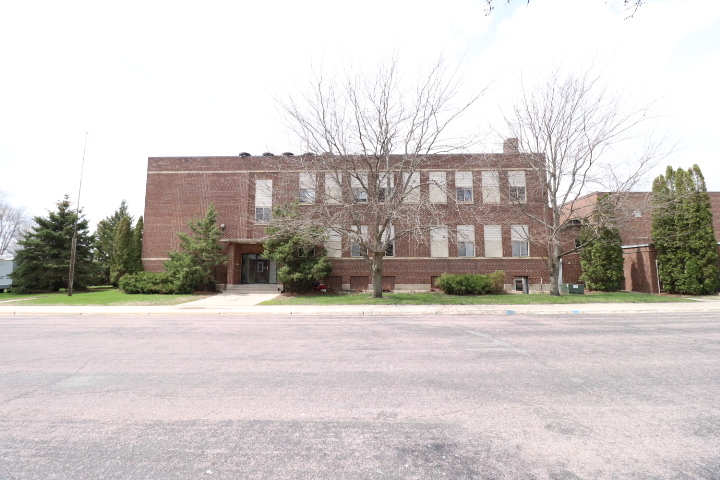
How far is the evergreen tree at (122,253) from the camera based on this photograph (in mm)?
28188

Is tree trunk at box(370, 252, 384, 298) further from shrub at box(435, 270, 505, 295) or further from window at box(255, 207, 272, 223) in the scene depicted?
window at box(255, 207, 272, 223)

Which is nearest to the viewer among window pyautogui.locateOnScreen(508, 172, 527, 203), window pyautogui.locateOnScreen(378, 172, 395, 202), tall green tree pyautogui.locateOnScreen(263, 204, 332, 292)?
window pyautogui.locateOnScreen(378, 172, 395, 202)

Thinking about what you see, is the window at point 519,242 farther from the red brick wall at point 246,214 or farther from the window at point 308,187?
the window at point 308,187

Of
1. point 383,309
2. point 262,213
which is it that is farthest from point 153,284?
point 383,309

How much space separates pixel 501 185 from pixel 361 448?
20345 mm

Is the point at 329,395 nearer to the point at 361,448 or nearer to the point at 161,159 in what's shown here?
the point at 361,448

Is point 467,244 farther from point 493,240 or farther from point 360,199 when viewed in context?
point 360,199

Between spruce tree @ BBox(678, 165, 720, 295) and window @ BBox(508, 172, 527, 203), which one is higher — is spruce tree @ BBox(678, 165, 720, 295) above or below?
below

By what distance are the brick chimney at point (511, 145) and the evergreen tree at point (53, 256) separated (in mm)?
29636

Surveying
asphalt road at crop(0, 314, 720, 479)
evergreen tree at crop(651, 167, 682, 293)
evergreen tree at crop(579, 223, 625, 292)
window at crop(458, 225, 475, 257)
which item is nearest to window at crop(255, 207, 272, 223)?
window at crop(458, 225, 475, 257)

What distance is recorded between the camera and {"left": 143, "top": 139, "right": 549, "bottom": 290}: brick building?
82.3 feet

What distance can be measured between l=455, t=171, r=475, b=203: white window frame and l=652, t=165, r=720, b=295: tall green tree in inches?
397

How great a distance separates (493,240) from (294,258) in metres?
13.4

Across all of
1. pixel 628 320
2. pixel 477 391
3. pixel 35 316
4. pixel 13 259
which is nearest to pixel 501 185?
pixel 628 320
